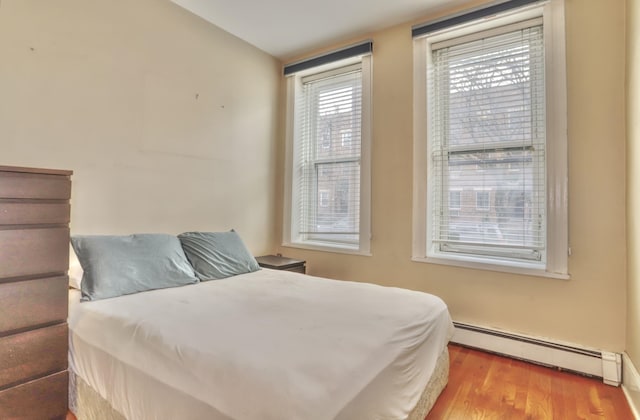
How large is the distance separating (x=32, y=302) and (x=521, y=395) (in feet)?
7.95

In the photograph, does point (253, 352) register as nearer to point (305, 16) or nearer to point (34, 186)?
point (34, 186)

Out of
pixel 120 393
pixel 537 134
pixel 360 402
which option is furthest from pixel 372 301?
pixel 537 134

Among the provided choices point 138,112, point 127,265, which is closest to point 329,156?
point 138,112

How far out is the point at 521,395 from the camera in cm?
182

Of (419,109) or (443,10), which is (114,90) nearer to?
(419,109)

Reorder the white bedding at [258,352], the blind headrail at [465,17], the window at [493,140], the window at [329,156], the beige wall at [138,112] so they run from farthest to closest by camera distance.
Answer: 1. the window at [329,156]
2. the blind headrail at [465,17]
3. the window at [493,140]
4. the beige wall at [138,112]
5. the white bedding at [258,352]

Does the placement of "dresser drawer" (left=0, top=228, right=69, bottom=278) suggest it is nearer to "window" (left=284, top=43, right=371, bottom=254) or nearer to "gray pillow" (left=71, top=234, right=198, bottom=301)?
"gray pillow" (left=71, top=234, right=198, bottom=301)

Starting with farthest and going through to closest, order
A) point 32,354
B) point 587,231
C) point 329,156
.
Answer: point 329,156, point 587,231, point 32,354

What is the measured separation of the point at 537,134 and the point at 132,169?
9.48 ft

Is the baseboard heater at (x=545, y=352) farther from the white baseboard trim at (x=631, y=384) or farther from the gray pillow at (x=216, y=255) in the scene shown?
the gray pillow at (x=216, y=255)

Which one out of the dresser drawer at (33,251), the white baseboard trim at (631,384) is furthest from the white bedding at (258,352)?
the white baseboard trim at (631,384)

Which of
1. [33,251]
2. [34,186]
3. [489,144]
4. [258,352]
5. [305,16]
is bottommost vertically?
[258,352]

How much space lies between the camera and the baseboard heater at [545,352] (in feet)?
6.47

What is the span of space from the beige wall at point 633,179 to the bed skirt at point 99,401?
107cm
